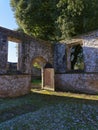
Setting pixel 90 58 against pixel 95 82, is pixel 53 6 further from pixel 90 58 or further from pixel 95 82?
pixel 95 82

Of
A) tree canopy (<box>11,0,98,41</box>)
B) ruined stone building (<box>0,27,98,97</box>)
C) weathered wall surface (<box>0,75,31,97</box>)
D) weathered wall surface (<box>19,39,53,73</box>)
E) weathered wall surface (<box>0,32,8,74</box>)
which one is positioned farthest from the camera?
tree canopy (<box>11,0,98,41</box>)

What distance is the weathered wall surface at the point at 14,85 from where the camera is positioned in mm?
12648

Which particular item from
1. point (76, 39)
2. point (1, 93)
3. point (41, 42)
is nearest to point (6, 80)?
point (1, 93)

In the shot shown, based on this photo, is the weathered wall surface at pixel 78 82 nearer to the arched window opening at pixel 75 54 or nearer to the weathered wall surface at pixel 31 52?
the weathered wall surface at pixel 31 52

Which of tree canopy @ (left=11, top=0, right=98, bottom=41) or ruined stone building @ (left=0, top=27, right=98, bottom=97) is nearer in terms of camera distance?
ruined stone building @ (left=0, top=27, right=98, bottom=97)

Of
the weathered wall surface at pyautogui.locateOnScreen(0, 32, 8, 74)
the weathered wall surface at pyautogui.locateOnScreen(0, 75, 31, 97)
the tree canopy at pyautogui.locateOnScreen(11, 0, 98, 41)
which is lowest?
the weathered wall surface at pyautogui.locateOnScreen(0, 75, 31, 97)

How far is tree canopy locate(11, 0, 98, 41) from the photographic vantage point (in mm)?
17531

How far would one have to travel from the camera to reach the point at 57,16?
62.3 feet

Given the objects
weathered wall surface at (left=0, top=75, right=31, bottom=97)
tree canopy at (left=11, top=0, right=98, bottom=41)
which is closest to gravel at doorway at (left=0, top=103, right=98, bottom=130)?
weathered wall surface at (left=0, top=75, right=31, bottom=97)

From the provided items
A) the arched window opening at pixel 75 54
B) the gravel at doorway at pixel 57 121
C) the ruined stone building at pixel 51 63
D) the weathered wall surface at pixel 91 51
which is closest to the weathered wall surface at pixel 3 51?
the ruined stone building at pixel 51 63

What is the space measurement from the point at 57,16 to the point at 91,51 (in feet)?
18.4

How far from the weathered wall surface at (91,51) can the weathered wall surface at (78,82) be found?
1.90 ft

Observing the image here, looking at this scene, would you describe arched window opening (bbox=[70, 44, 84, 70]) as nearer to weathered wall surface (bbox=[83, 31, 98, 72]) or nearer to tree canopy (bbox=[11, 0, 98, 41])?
tree canopy (bbox=[11, 0, 98, 41])

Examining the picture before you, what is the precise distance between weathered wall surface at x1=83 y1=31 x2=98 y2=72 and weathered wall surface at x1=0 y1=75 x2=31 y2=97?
4.31 meters
